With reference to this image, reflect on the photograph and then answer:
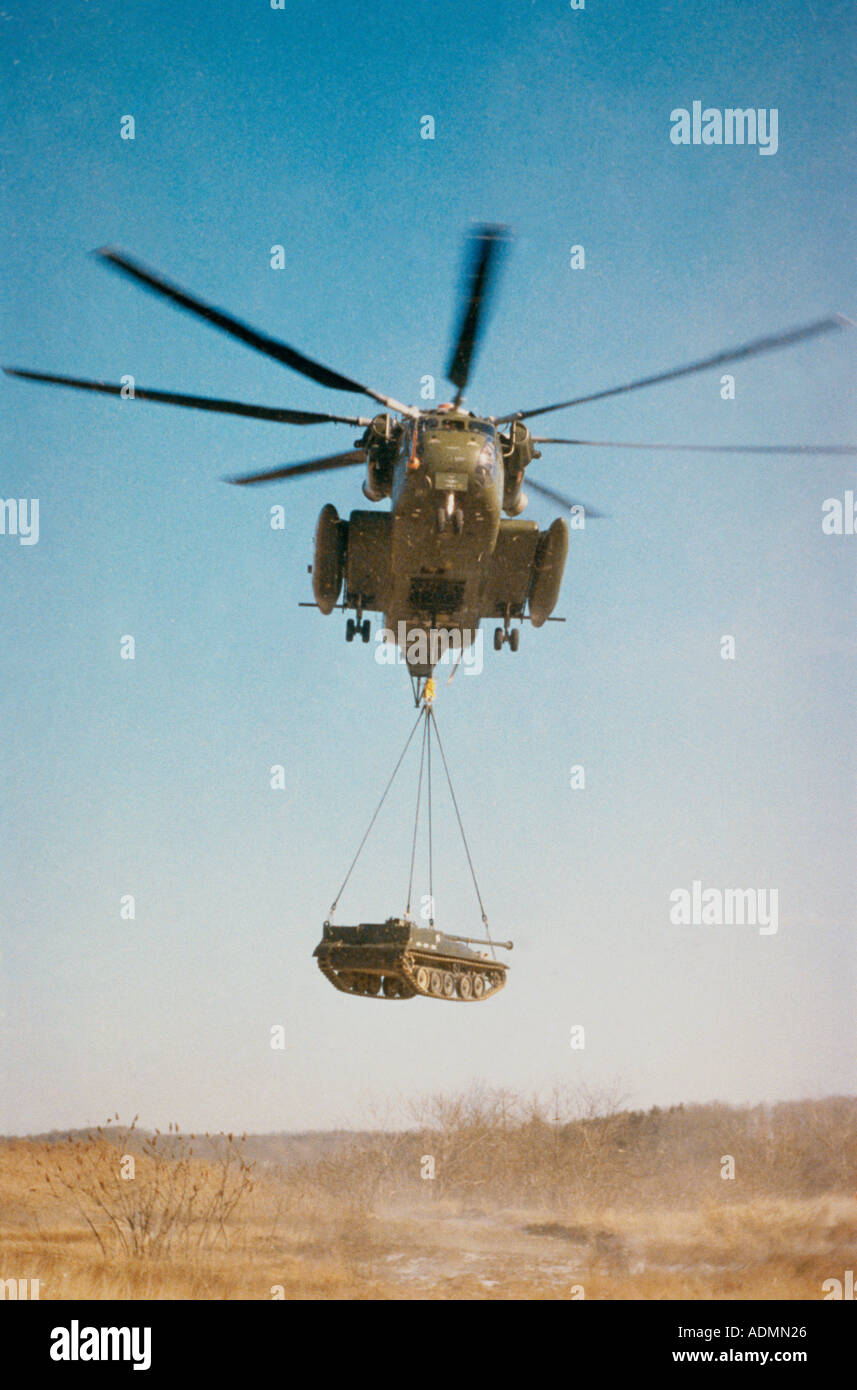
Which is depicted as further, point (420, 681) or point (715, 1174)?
point (715, 1174)

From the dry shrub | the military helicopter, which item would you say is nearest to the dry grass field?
the dry shrub

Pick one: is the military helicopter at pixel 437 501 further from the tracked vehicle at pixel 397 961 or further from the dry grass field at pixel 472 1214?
the dry grass field at pixel 472 1214

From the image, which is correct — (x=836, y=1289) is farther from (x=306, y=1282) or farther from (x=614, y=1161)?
(x=614, y=1161)

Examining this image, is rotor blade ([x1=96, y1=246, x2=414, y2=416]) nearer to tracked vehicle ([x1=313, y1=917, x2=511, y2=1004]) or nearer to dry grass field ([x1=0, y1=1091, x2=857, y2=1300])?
tracked vehicle ([x1=313, y1=917, x2=511, y2=1004])

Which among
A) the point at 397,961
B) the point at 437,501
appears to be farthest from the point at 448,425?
the point at 397,961

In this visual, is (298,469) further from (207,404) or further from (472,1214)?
(472,1214)
